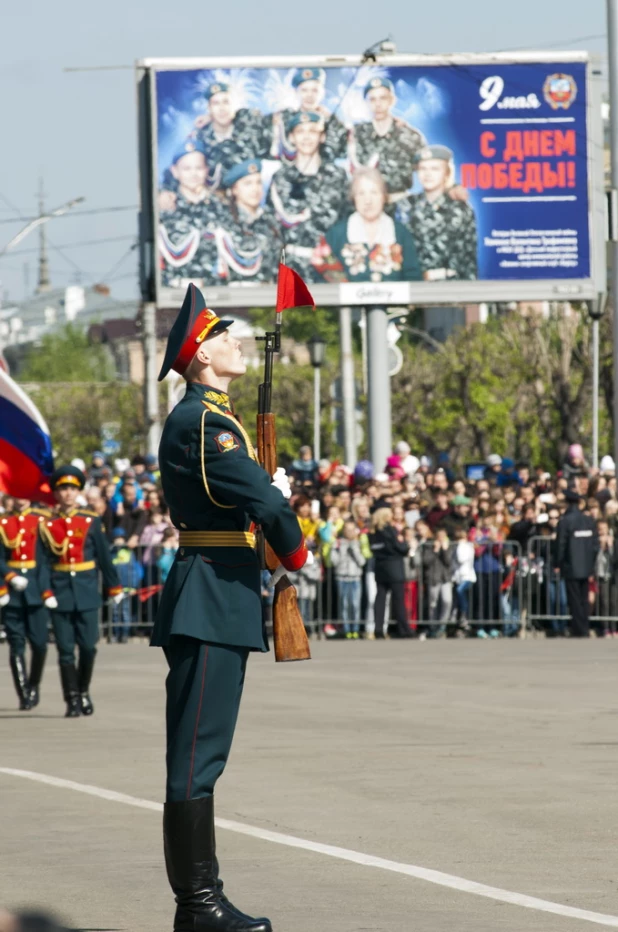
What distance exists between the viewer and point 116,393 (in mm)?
77375

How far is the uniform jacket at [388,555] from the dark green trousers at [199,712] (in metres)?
16.6

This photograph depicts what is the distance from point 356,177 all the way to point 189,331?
23.8 metres

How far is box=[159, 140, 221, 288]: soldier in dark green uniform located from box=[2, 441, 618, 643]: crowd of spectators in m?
6.25

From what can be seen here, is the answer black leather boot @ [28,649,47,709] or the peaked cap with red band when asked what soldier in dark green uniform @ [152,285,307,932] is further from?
black leather boot @ [28,649,47,709]

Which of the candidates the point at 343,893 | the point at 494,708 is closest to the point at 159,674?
the point at 494,708

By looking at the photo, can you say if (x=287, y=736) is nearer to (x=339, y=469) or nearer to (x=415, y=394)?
(x=339, y=469)

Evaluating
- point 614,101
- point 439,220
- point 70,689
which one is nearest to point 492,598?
point 614,101

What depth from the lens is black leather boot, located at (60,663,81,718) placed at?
49.6 feet

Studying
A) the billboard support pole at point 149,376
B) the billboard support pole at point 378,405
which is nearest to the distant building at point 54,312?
the billboard support pole at point 149,376

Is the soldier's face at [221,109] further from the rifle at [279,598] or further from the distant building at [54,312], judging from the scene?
the distant building at [54,312]

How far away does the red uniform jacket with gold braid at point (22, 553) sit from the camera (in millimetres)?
16219

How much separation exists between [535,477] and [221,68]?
26.8 feet

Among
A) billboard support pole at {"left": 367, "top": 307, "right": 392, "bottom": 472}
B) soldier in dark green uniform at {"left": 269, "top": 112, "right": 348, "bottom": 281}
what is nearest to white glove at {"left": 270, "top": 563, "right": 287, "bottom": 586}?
soldier in dark green uniform at {"left": 269, "top": 112, "right": 348, "bottom": 281}

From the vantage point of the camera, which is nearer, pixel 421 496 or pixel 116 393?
pixel 421 496
